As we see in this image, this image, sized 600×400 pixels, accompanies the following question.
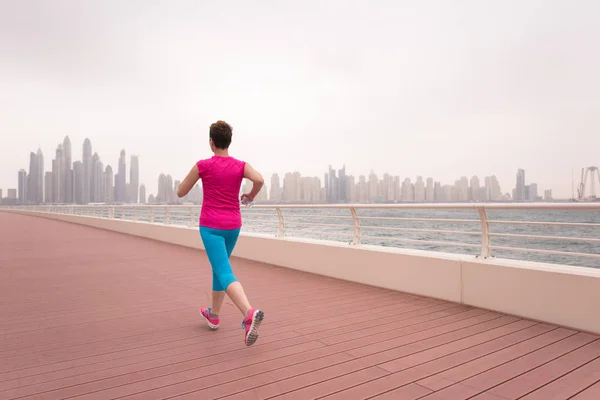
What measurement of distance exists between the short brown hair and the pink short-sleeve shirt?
4.6 inches

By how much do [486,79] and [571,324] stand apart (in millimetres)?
58786

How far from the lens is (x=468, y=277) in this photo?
443 cm

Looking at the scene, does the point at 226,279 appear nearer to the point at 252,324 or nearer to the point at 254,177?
the point at 252,324

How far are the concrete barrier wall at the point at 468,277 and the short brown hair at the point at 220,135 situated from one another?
9.79 feet

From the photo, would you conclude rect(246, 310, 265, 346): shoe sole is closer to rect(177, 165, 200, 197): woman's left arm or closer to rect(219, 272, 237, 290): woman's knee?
rect(219, 272, 237, 290): woman's knee

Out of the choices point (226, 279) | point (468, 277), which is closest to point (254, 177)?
point (226, 279)

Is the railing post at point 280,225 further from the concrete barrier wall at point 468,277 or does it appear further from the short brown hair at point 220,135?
the short brown hair at point 220,135

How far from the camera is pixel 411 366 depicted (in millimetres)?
2689

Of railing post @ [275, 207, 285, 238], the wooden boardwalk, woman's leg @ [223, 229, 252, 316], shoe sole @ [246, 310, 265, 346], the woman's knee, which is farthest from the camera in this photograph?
railing post @ [275, 207, 285, 238]

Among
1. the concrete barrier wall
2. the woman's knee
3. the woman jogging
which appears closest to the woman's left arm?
the woman jogging

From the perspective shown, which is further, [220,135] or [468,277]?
[468,277]

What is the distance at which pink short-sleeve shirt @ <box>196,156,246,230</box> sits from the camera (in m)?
3.06

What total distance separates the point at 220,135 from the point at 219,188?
423 millimetres

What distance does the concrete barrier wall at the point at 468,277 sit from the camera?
352 centimetres
